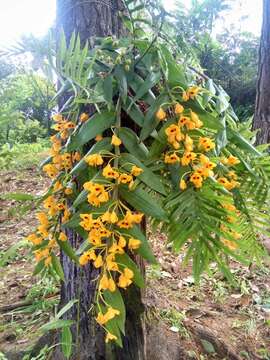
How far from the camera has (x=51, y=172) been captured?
87 centimetres

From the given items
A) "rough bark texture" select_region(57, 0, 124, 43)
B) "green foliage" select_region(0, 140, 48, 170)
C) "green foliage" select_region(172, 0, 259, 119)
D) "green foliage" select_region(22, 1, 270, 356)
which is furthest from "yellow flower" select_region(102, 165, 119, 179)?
"green foliage" select_region(172, 0, 259, 119)

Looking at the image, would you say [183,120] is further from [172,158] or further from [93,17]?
[93,17]

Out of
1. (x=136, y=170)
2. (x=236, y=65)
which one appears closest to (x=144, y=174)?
(x=136, y=170)

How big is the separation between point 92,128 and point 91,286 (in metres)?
0.60

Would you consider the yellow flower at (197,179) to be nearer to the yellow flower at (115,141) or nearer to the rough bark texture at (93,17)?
the yellow flower at (115,141)

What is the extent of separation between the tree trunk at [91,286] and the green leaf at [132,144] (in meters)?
0.35

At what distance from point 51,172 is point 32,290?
110 centimetres

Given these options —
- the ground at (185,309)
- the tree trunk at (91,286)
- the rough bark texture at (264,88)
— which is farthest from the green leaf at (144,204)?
the rough bark texture at (264,88)

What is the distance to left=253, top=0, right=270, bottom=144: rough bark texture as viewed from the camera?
120 inches

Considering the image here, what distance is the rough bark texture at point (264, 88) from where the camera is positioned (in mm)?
3039

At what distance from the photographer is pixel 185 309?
1762 mm

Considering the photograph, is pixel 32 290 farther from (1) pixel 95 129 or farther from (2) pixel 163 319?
(1) pixel 95 129

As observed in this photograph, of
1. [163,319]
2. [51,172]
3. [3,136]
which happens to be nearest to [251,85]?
[3,136]

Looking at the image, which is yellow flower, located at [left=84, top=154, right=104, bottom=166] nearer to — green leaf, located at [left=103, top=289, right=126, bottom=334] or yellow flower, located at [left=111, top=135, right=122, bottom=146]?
yellow flower, located at [left=111, top=135, right=122, bottom=146]
